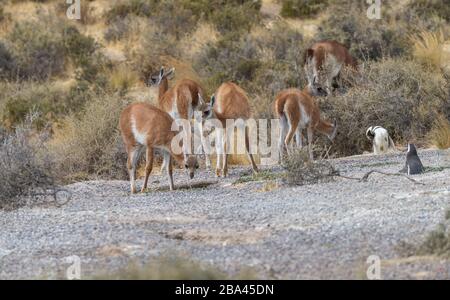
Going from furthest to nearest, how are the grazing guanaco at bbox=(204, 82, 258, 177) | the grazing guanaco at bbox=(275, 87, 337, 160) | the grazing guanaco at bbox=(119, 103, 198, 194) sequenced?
the grazing guanaco at bbox=(275, 87, 337, 160) → the grazing guanaco at bbox=(204, 82, 258, 177) → the grazing guanaco at bbox=(119, 103, 198, 194)

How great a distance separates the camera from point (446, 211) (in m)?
10.5

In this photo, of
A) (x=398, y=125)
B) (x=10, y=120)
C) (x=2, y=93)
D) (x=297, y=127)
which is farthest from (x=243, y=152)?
(x=2, y=93)

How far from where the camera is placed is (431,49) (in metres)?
24.2

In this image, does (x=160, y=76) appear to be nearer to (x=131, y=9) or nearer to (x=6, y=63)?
(x=6, y=63)

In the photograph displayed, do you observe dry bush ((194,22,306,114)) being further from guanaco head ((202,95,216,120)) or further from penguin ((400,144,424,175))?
penguin ((400,144,424,175))

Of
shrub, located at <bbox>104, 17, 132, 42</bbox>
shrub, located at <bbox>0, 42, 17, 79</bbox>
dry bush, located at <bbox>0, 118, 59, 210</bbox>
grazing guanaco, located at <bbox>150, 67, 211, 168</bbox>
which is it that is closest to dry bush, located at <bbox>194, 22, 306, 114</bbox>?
grazing guanaco, located at <bbox>150, 67, 211, 168</bbox>

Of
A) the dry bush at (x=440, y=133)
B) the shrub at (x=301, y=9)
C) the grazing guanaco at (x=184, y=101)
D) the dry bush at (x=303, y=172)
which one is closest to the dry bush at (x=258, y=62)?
the shrub at (x=301, y=9)

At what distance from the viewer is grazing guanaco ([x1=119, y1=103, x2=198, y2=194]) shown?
14945 millimetres

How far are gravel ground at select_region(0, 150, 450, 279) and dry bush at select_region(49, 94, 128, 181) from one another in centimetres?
416

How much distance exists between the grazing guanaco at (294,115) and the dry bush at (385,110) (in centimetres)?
206

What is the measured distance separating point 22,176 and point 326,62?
921cm

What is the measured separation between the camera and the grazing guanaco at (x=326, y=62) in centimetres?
2167

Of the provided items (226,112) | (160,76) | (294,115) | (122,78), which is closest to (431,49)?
(122,78)
